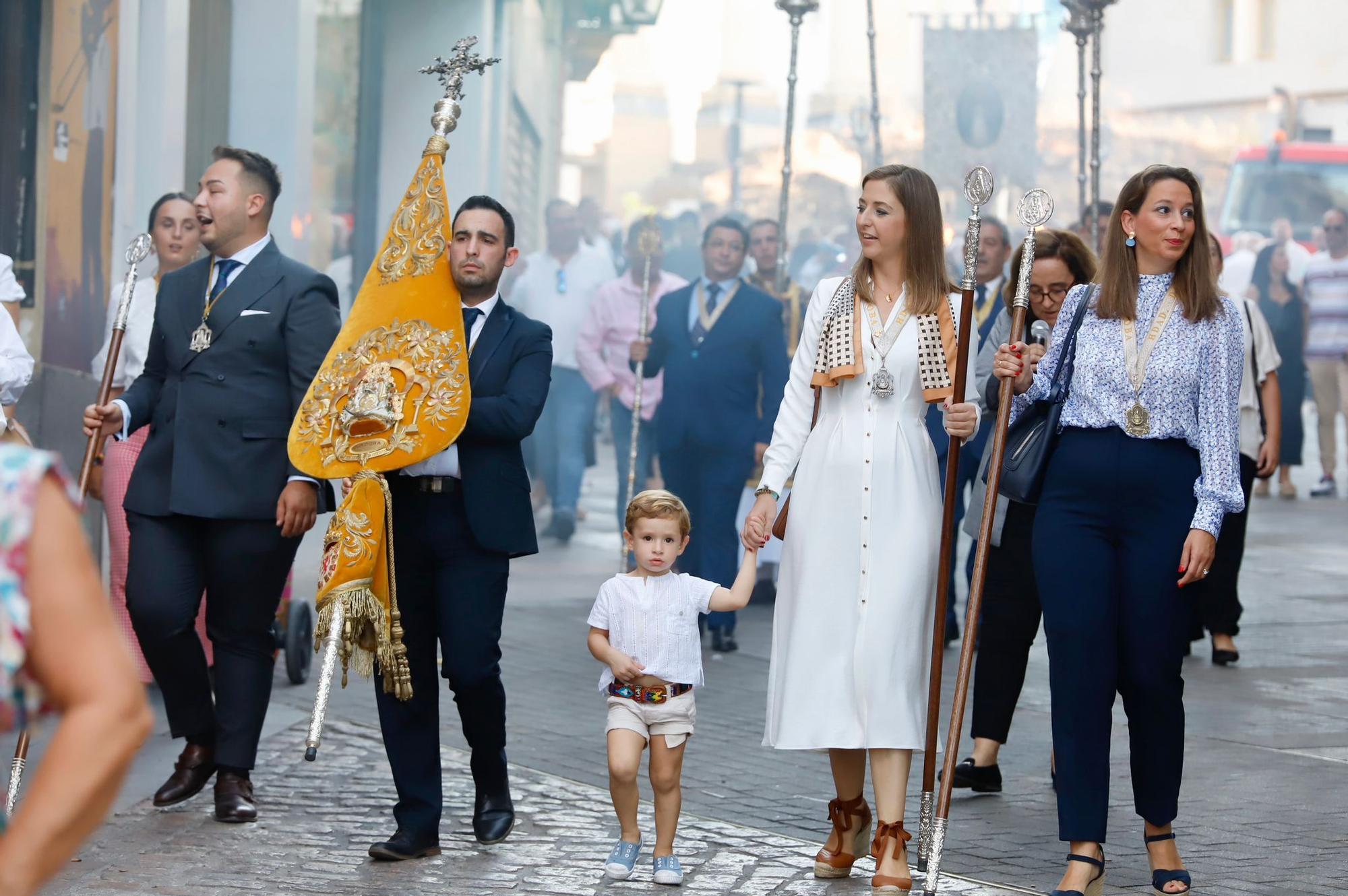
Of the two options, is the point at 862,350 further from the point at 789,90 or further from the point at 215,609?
the point at 789,90

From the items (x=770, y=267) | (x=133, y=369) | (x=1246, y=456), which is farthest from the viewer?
(x=770, y=267)

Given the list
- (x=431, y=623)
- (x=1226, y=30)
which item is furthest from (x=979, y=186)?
(x=1226, y=30)

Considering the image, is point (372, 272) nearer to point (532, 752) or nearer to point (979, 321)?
point (532, 752)

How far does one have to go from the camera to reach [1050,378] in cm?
560

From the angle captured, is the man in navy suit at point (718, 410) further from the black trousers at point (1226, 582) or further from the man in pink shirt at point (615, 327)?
the man in pink shirt at point (615, 327)

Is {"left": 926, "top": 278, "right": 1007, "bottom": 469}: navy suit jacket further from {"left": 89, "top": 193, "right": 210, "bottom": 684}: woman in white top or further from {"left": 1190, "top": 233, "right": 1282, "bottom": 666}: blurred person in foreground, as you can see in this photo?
{"left": 89, "top": 193, "right": 210, "bottom": 684}: woman in white top

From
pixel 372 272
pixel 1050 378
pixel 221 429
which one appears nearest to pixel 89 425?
pixel 221 429

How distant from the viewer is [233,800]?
6.18 meters

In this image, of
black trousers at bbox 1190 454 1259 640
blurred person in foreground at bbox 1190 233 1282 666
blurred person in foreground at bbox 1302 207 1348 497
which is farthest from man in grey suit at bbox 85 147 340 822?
blurred person in foreground at bbox 1302 207 1348 497

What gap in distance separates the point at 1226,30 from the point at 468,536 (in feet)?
179

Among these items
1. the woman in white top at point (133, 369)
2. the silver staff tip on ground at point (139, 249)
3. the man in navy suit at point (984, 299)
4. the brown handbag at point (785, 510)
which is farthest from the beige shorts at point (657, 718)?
the man in navy suit at point (984, 299)

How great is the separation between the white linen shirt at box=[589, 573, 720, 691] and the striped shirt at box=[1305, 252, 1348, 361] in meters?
14.7

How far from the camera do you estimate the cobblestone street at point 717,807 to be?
5.61 metres

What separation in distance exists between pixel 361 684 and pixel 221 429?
2906 millimetres
